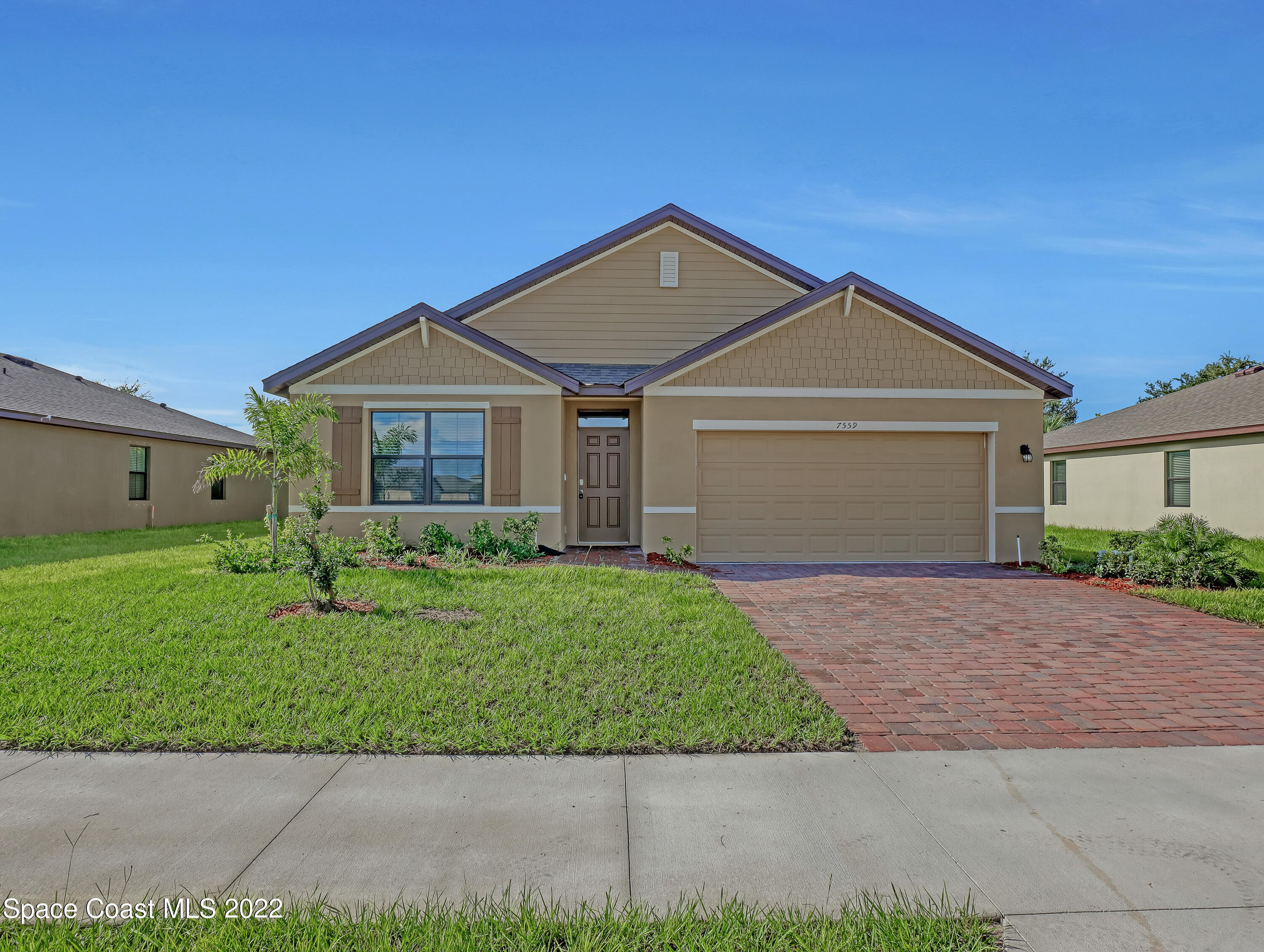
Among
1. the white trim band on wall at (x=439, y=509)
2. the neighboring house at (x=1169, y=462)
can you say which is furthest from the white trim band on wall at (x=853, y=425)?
the neighboring house at (x=1169, y=462)

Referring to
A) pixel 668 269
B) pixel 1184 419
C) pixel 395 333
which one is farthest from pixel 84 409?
pixel 1184 419

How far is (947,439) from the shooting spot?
490 inches

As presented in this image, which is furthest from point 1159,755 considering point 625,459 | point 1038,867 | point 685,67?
point 685,67

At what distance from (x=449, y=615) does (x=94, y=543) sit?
11.7m

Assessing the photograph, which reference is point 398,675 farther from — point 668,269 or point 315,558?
point 668,269

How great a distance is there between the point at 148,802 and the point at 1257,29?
680 inches

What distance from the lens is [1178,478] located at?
18.2 meters

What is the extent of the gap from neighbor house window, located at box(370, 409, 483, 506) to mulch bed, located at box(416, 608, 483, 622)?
16.1 ft

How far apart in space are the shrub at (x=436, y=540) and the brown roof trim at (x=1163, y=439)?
1785 cm

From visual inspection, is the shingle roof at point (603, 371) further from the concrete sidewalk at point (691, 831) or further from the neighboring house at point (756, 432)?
the concrete sidewalk at point (691, 831)

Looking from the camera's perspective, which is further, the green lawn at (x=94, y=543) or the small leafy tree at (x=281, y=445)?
the green lawn at (x=94, y=543)

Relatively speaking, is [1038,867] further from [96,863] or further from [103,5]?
[103,5]

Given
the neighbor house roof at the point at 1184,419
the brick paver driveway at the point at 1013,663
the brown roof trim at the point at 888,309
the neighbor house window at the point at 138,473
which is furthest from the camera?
the neighbor house window at the point at 138,473

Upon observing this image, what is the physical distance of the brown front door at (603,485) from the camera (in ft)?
44.9
